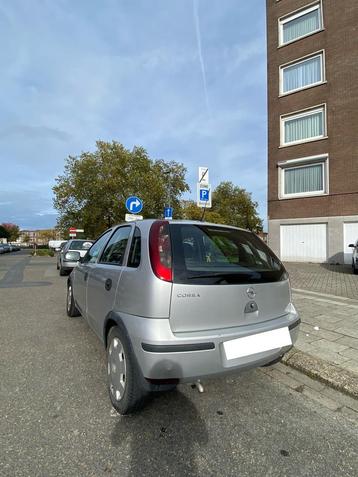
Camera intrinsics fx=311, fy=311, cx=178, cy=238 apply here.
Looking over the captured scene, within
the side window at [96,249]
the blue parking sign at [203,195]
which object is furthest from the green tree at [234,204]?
the side window at [96,249]

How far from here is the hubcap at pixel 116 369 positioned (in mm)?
2525

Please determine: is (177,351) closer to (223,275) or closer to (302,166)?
(223,275)

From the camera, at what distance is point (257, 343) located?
251 centimetres

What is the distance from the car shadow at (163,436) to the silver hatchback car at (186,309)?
0.18m

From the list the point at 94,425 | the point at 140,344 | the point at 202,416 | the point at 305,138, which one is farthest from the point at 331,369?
the point at 305,138

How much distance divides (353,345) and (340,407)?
1.47m

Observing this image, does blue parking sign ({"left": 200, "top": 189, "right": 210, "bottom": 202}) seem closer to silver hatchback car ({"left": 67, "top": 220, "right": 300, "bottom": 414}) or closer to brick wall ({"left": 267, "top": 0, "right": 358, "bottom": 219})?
silver hatchback car ({"left": 67, "top": 220, "right": 300, "bottom": 414})

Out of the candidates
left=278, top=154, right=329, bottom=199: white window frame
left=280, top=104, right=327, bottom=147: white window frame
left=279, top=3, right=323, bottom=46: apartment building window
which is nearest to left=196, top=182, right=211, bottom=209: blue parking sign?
left=278, top=154, right=329, bottom=199: white window frame

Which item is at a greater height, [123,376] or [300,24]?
[300,24]

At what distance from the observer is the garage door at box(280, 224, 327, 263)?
Result: 1597 centimetres

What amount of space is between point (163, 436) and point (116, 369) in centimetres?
65

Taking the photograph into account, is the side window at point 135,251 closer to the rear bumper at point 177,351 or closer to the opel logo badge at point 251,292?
the rear bumper at point 177,351

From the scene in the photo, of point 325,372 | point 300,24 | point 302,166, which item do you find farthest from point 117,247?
point 300,24

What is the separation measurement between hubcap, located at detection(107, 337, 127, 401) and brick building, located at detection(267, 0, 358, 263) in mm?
15084
